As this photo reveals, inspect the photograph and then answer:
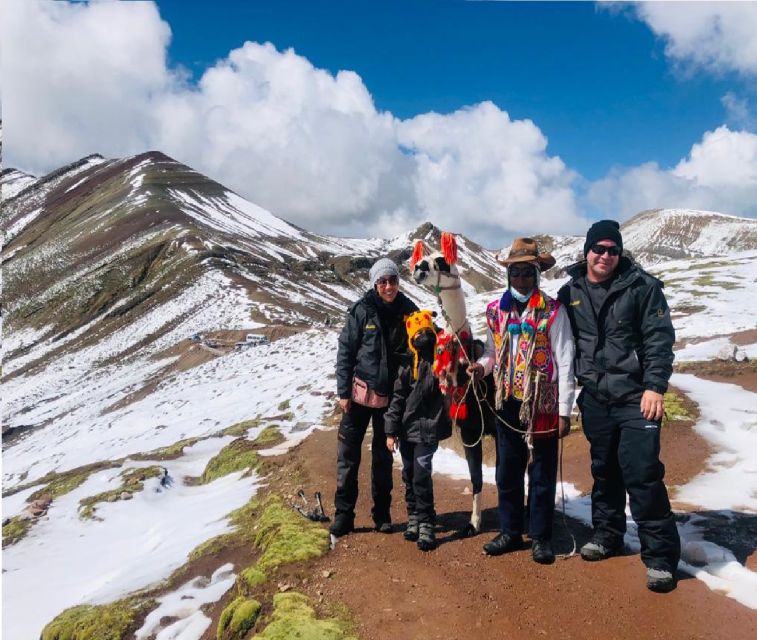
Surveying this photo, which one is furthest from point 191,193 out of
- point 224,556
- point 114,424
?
point 224,556

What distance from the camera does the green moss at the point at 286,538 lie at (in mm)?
5543

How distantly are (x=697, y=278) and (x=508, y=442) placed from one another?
100 ft

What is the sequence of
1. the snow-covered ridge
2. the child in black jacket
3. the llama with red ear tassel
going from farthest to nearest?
1. the snow-covered ridge
2. the child in black jacket
3. the llama with red ear tassel

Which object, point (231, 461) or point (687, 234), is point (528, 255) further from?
point (687, 234)

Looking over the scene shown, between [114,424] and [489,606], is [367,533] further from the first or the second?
[114,424]

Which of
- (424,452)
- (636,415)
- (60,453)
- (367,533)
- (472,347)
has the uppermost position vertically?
(472,347)

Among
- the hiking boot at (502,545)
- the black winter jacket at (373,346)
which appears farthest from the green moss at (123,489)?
the hiking boot at (502,545)

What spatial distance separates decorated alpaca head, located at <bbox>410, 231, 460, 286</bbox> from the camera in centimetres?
529

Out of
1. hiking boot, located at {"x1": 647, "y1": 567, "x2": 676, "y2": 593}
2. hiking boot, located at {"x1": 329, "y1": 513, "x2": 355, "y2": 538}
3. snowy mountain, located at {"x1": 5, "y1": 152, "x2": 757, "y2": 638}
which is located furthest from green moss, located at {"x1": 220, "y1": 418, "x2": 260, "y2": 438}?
hiking boot, located at {"x1": 647, "y1": 567, "x2": 676, "y2": 593}

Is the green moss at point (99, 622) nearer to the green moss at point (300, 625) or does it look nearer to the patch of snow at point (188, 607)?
the patch of snow at point (188, 607)

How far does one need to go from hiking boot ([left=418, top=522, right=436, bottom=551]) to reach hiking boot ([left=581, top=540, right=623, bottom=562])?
1472mm

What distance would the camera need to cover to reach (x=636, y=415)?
459 cm

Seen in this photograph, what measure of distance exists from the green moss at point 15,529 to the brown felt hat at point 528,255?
9471 mm

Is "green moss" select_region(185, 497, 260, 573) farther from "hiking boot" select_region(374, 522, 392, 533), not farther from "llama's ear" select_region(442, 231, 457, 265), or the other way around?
"llama's ear" select_region(442, 231, 457, 265)
